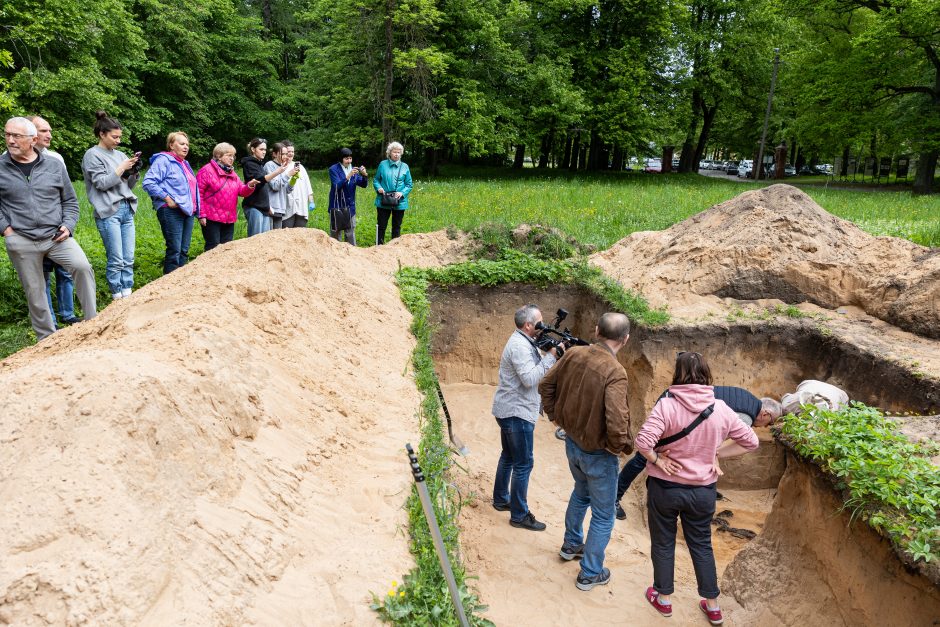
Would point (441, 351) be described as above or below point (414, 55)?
below

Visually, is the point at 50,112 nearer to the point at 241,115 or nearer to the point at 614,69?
the point at 241,115

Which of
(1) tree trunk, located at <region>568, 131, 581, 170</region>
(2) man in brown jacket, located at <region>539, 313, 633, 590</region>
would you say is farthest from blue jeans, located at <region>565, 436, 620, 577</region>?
(1) tree trunk, located at <region>568, 131, 581, 170</region>

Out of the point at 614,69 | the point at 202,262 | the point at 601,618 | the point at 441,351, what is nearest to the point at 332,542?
the point at 601,618

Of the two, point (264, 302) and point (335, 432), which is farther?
point (264, 302)

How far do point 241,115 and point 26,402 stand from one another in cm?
2901

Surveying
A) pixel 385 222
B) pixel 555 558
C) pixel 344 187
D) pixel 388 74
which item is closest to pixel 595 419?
pixel 555 558

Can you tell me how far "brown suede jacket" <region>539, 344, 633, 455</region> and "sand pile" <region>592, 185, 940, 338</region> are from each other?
485cm

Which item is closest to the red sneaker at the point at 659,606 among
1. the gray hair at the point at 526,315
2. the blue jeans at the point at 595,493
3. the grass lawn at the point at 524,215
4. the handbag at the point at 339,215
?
the blue jeans at the point at 595,493

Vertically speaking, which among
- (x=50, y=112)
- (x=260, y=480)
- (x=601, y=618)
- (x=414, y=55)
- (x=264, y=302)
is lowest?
(x=601, y=618)

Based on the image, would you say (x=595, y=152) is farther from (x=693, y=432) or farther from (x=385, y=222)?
(x=693, y=432)

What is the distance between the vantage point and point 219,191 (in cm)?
814

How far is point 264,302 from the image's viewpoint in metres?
5.64

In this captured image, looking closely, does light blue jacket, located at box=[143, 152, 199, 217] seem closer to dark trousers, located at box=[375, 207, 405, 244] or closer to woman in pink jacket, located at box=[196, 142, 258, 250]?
woman in pink jacket, located at box=[196, 142, 258, 250]

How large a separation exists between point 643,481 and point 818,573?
3.44m
